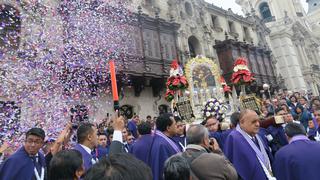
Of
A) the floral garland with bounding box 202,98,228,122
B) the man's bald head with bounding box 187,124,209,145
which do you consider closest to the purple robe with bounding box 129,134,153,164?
the man's bald head with bounding box 187,124,209,145

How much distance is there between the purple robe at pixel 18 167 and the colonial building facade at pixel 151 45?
7.02 metres

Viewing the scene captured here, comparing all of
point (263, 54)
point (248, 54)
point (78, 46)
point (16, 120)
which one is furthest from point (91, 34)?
point (263, 54)

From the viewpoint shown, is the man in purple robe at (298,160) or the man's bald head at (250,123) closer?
the man in purple robe at (298,160)

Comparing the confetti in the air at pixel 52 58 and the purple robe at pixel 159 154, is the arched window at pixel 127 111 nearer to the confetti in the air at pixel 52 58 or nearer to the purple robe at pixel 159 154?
the confetti in the air at pixel 52 58

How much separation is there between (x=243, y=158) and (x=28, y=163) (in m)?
2.94

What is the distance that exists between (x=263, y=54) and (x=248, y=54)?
3032mm

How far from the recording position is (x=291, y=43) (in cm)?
3334

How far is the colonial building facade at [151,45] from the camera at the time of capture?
451 inches

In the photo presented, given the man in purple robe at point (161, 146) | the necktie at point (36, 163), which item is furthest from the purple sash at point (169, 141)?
the necktie at point (36, 163)

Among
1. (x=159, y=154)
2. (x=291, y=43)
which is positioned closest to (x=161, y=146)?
(x=159, y=154)

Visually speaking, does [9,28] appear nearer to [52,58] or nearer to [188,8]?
[52,58]

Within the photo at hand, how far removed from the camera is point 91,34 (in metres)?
12.6

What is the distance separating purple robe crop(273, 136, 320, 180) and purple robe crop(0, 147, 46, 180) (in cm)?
331

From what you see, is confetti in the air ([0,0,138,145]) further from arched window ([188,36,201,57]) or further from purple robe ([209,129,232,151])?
arched window ([188,36,201,57])
